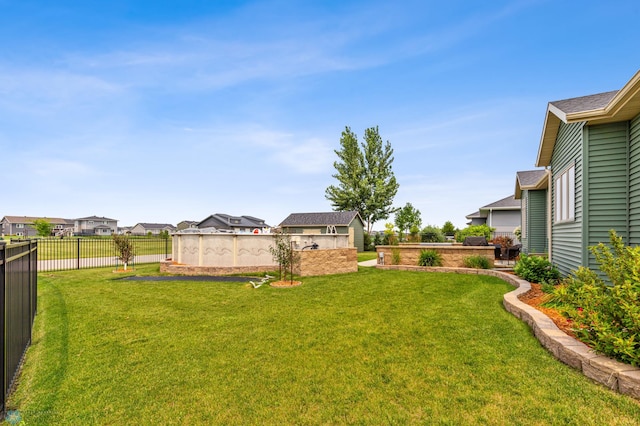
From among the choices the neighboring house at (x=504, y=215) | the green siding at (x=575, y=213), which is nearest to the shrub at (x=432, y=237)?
the neighboring house at (x=504, y=215)

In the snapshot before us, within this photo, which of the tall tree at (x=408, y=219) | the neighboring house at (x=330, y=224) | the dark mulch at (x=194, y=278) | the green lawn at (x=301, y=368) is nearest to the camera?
the green lawn at (x=301, y=368)

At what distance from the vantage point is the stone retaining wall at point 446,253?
1091 cm

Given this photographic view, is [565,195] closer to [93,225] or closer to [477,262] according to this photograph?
[477,262]

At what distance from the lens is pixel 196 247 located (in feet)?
39.2

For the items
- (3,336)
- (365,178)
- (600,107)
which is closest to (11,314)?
(3,336)

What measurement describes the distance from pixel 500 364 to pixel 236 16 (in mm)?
13683

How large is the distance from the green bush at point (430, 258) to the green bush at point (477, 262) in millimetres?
1006

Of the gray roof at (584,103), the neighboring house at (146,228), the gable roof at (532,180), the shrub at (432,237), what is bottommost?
the neighboring house at (146,228)

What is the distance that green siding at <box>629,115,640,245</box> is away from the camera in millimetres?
5254

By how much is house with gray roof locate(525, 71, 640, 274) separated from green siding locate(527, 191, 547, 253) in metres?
6.92

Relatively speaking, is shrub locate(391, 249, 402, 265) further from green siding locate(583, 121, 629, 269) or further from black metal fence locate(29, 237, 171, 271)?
black metal fence locate(29, 237, 171, 271)

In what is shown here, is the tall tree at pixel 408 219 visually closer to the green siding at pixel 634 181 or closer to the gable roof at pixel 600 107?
the gable roof at pixel 600 107

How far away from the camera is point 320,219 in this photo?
28.3 metres

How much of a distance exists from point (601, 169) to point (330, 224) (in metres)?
21.5
